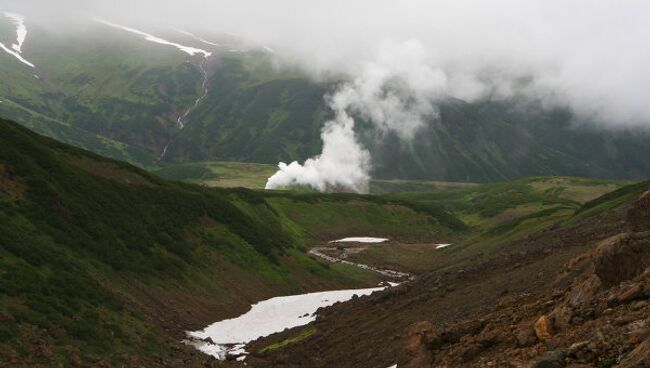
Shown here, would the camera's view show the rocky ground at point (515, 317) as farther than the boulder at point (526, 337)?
No

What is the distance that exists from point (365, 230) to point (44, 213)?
120647 mm

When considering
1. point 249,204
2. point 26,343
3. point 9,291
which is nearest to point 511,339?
point 26,343

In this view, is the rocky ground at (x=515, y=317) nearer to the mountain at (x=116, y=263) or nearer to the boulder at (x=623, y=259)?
the boulder at (x=623, y=259)

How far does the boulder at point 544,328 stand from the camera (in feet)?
61.5

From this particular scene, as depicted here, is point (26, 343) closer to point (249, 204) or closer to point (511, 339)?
point (511, 339)

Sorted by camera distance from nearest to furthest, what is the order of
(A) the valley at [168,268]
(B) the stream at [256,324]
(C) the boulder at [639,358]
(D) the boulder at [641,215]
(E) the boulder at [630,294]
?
(C) the boulder at [639,358] < (E) the boulder at [630,294] < (D) the boulder at [641,215] < (A) the valley at [168,268] < (B) the stream at [256,324]

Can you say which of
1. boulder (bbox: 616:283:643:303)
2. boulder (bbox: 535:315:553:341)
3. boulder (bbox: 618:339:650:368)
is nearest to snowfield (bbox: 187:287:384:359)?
boulder (bbox: 535:315:553:341)

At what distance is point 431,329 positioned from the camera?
25.3 m

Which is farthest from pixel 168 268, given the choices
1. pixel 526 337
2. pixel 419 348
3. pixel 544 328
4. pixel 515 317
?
pixel 544 328

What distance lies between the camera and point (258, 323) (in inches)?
2379

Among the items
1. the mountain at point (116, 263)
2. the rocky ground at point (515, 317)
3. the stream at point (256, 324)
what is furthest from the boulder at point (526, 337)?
the stream at point (256, 324)

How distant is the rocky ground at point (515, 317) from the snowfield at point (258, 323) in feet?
10.0

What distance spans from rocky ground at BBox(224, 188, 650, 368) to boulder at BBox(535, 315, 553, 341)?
3 centimetres

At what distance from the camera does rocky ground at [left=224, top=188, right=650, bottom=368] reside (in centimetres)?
1569
